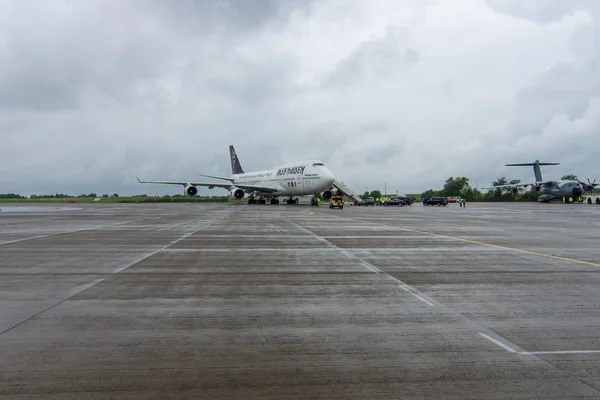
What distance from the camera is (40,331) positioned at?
4.36m

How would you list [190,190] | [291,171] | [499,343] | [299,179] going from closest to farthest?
[499,343] → [299,179] → [291,171] → [190,190]

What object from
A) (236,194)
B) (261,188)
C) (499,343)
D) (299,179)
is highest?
(299,179)

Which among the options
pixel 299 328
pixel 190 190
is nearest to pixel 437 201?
pixel 190 190

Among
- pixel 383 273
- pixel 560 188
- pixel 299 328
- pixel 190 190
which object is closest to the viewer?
pixel 299 328

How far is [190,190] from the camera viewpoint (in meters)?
52.8

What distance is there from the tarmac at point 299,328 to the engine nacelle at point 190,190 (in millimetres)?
43906

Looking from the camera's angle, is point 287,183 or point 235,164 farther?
point 235,164

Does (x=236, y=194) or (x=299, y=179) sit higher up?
(x=299, y=179)

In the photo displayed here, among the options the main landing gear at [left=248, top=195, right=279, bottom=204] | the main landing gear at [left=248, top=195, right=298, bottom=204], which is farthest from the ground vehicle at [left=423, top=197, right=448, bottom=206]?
the main landing gear at [left=248, top=195, right=279, bottom=204]

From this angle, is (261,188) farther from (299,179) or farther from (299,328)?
(299,328)

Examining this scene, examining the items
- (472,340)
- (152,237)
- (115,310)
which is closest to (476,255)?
(472,340)

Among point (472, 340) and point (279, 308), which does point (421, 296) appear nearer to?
point (472, 340)

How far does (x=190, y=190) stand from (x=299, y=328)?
165 ft

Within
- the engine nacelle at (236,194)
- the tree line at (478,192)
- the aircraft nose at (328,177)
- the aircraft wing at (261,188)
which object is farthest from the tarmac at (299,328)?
the tree line at (478,192)
